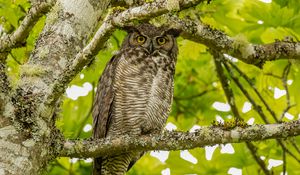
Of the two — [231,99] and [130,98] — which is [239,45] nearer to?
[130,98]

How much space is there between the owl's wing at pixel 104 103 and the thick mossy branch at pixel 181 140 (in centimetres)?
149

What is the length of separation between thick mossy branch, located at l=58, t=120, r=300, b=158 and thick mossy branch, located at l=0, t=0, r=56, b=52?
0.56 metres

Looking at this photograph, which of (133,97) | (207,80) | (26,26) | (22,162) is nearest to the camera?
(22,162)

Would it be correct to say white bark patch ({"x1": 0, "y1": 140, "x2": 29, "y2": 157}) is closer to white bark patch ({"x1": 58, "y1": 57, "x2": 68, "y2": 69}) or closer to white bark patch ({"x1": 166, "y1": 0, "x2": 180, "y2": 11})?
white bark patch ({"x1": 58, "y1": 57, "x2": 68, "y2": 69})

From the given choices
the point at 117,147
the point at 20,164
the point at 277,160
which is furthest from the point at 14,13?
the point at 277,160

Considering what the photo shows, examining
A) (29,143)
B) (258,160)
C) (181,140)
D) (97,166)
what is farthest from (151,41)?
(29,143)

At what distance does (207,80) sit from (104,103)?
6.68 feet

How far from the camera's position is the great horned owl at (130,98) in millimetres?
4508

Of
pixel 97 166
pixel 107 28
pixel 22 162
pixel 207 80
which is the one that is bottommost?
pixel 207 80

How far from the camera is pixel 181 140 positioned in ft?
9.13

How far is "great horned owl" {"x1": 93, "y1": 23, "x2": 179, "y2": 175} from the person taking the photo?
451 centimetres

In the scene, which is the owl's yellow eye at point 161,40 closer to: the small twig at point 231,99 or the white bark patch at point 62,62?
the small twig at point 231,99

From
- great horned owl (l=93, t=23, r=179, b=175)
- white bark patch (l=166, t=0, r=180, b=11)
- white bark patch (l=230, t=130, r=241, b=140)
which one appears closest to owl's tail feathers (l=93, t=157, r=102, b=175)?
great horned owl (l=93, t=23, r=179, b=175)

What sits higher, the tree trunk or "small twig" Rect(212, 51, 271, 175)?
the tree trunk
